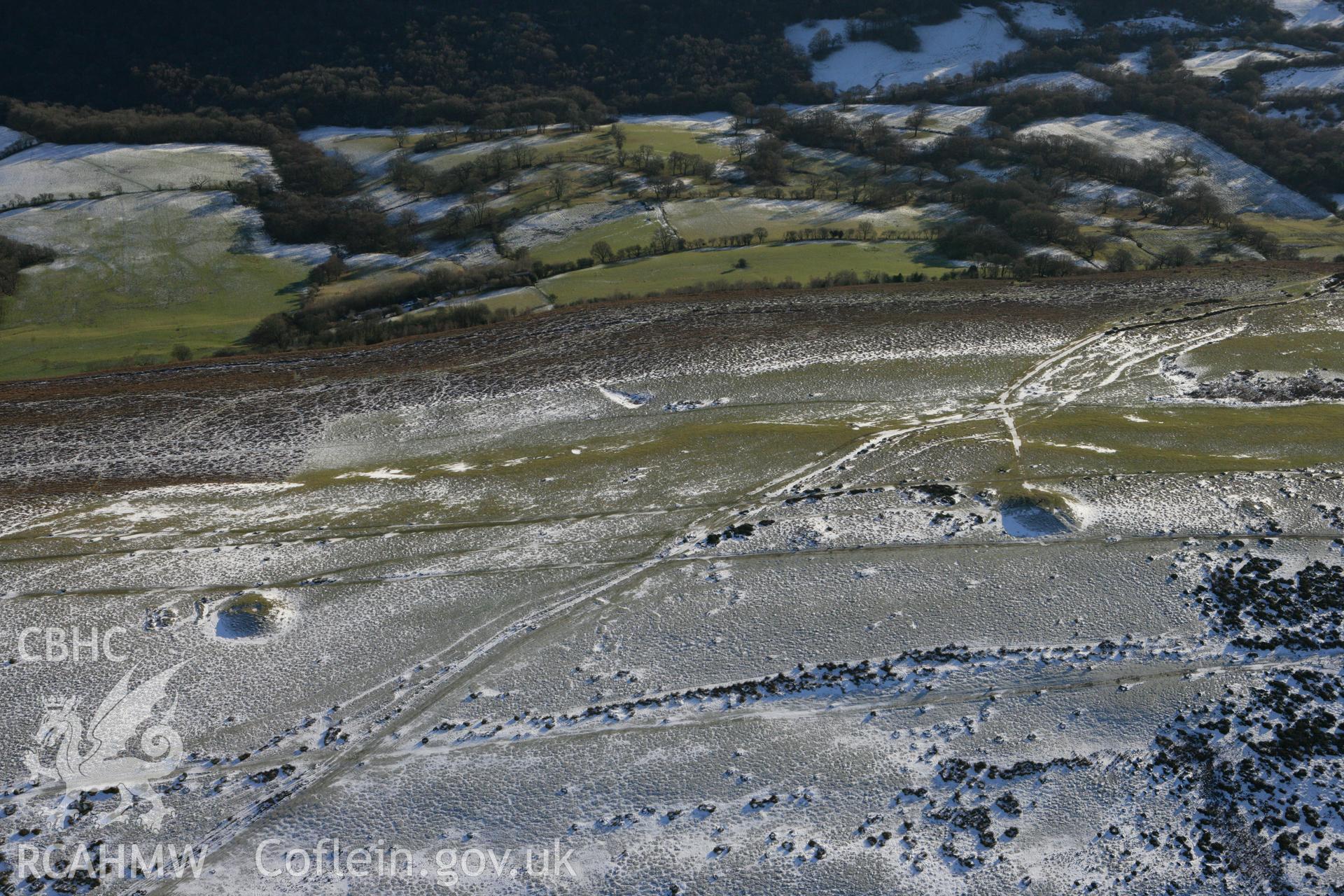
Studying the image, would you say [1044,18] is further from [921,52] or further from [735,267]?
[735,267]

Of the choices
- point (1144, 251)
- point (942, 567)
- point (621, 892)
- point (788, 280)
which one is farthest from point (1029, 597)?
point (1144, 251)

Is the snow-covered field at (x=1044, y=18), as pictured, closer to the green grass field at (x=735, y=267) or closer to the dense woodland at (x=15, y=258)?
the green grass field at (x=735, y=267)

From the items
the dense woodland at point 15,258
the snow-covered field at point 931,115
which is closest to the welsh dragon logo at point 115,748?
the dense woodland at point 15,258

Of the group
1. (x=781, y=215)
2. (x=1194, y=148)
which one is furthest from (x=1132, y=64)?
(x=781, y=215)

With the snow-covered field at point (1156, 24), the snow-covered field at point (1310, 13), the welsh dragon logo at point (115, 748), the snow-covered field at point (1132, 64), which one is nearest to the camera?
the welsh dragon logo at point (115, 748)

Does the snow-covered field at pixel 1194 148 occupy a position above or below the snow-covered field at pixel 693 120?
below
